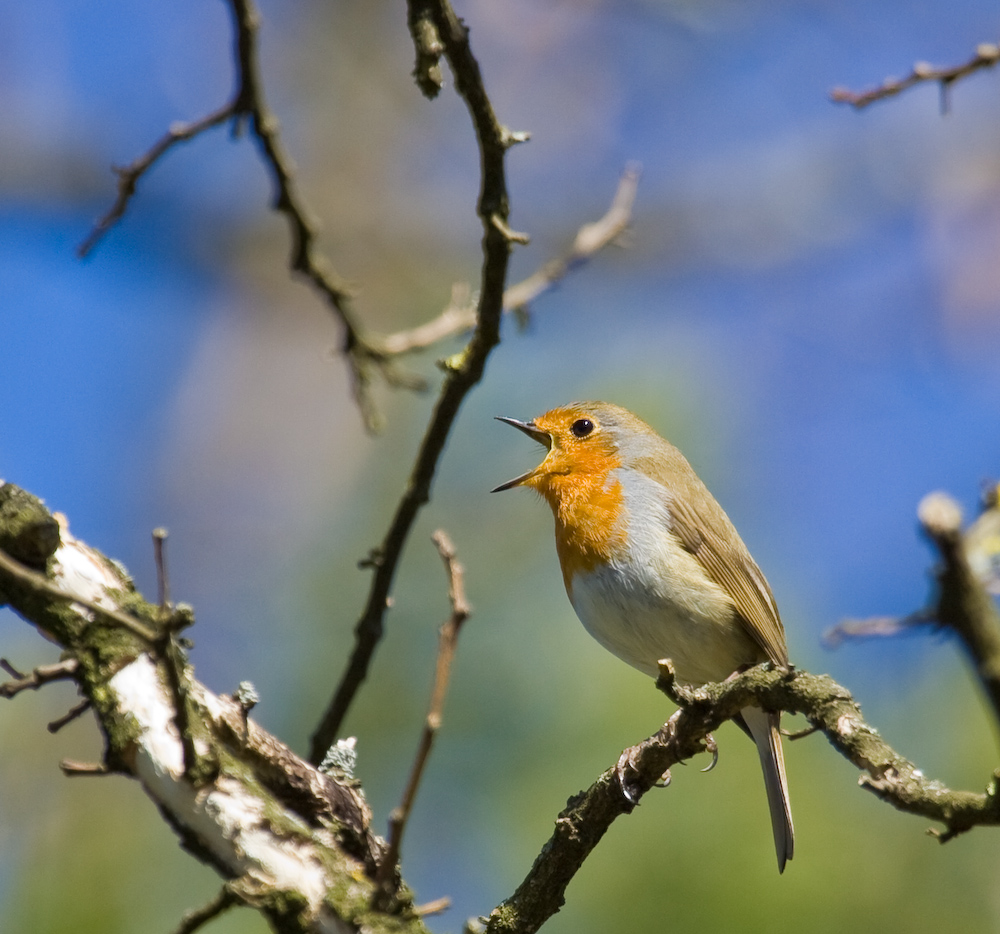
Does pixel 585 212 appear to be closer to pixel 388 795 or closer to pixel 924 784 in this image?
pixel 388 795

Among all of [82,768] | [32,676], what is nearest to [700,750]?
[82,768]

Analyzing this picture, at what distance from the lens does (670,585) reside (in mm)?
3865

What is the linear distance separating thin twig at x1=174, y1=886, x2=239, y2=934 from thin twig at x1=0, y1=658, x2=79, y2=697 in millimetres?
528

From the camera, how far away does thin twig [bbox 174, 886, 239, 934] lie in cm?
195

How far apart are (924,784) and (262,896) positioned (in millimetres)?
1243

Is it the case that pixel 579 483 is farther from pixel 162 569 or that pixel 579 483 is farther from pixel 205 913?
pixel 162 569

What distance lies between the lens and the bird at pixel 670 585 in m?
3.87

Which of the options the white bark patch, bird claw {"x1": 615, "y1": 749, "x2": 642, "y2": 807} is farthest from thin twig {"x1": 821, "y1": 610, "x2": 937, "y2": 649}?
the white bark patch

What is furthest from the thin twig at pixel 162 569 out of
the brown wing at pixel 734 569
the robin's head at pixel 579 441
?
the robin's head at pixel 579 441

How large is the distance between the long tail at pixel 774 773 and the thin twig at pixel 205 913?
2298 millimetres

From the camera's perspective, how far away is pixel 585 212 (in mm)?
10164

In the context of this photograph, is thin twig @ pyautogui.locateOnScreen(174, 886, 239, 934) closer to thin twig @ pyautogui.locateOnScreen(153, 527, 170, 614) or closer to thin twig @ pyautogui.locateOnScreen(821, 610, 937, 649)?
thin twig @ pyautogui.locateOnScreen(153, 527, 170, 614)

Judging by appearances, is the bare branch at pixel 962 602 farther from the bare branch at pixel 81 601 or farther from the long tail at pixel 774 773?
the long tail at pixel 774 773

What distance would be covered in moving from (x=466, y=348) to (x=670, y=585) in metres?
1.26
